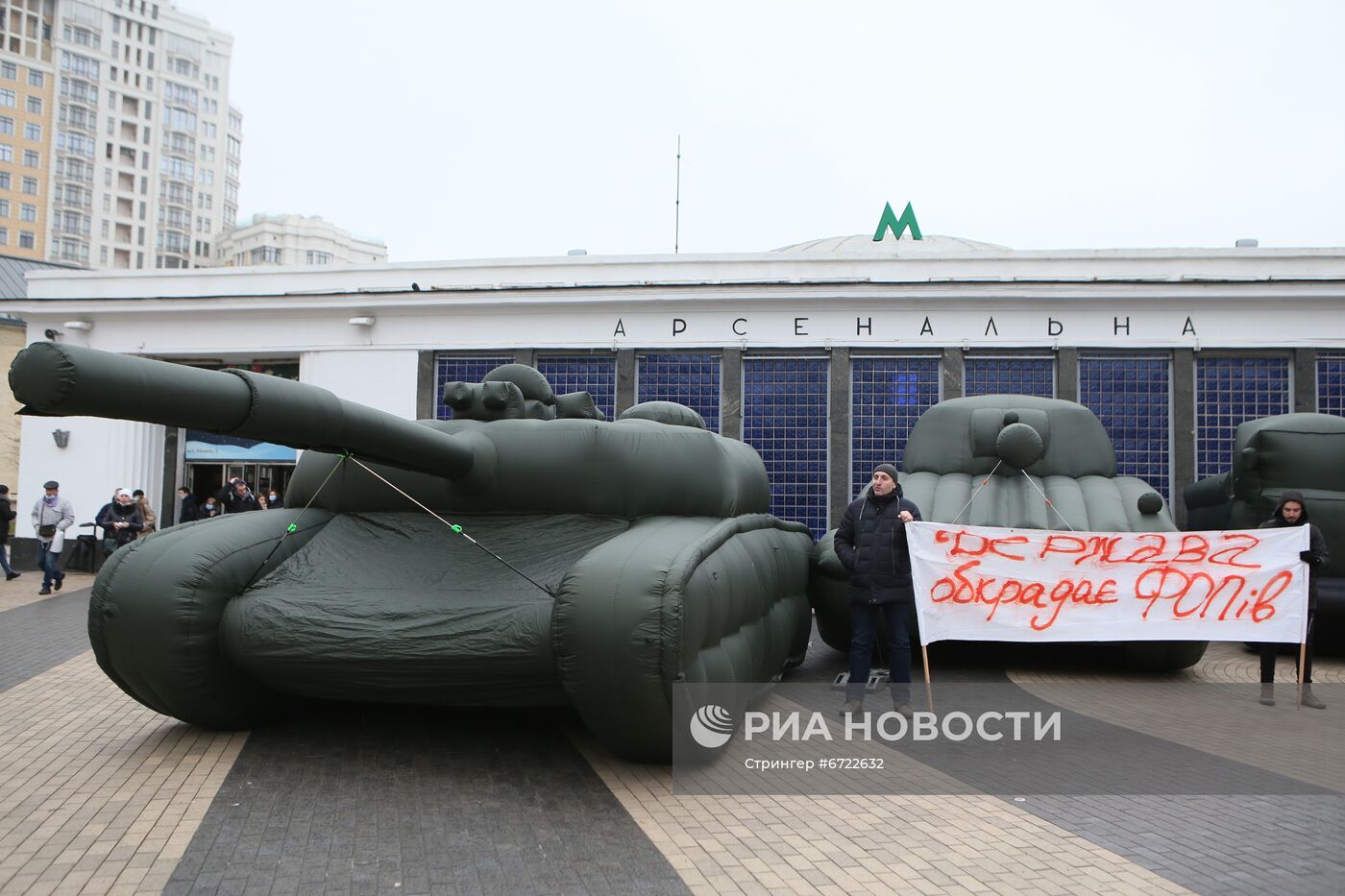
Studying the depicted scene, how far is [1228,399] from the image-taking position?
1598 cm

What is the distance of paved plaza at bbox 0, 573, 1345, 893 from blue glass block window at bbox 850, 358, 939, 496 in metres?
9.83

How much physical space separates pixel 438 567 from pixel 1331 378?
1497 cm

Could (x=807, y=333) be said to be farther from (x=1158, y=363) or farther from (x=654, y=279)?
(x=1158, y=363)

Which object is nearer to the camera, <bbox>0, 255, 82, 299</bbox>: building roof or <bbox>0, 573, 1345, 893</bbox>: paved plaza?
<bbox>0, 573, 1345, 893</bbox>: paved plaza

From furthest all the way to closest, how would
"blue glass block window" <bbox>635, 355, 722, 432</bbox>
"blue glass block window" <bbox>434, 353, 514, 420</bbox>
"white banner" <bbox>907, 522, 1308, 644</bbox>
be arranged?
"blue glass block window" <bbox>434, 353, 514, 420</bbox>, "blue glass block window" <bbox>635, 355, 722, 432</bbox>, "white banner" <bbox>907, 522, 1308, 644</bbox>

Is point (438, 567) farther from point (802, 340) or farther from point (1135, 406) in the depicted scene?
point (1135, 406)

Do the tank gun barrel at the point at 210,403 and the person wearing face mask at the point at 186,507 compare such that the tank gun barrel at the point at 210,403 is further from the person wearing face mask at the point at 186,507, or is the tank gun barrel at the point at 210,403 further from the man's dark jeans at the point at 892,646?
the person wearing face mask at the point at 186,507

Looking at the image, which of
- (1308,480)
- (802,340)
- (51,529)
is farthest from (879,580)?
(51,529)

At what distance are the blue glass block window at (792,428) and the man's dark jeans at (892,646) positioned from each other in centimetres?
933

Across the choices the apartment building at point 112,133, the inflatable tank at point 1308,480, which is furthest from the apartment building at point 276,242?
the inflatable tank at point 1308,480

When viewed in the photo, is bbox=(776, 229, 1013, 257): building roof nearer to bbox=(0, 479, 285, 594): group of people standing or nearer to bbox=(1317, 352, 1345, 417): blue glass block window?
bbox=(1317, 352, 1345, 417): blue glass block window

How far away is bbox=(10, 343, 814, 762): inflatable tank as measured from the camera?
16.6 feet

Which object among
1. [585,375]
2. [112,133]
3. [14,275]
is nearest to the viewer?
[585,375]

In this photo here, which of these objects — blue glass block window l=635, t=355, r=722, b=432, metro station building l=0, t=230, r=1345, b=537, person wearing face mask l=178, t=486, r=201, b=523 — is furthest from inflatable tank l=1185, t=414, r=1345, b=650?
person wearing face mask l=178, t=486, r=201, b=523
